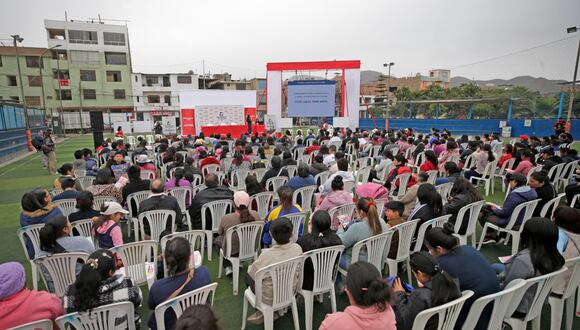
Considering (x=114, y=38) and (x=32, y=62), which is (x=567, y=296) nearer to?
(x=32, y=62)

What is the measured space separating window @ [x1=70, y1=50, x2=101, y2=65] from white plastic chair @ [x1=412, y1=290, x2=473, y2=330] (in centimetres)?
4435

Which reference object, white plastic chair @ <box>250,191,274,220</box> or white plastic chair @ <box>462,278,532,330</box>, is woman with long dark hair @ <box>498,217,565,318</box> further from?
white plastic chair @ <box>250,191,274,220</box>

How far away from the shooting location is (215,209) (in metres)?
4.31

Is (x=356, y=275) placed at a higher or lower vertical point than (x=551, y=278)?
higher

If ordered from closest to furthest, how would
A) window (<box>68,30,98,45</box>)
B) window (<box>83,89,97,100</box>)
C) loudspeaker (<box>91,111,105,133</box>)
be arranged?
1. loudspeaker (<box>91,111,105,133</box>)
2. window (<box>83,89,97,100</box>)
3. window (<box>68,30,98,45</box>)

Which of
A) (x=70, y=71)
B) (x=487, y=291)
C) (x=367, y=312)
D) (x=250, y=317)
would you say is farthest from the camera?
(x=70, y=71)

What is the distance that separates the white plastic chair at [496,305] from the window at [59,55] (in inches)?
1786

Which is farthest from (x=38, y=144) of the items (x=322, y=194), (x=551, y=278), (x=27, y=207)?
(x=551, y=278)

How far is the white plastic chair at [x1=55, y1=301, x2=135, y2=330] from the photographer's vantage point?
74.5 inches

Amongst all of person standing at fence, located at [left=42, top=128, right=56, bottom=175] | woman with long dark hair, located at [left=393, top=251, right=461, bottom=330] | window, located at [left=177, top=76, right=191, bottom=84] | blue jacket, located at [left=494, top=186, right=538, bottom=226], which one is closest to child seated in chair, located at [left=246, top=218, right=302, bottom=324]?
woman with long dark hair, located at [left=393, top=251, right=461, bottom=330]

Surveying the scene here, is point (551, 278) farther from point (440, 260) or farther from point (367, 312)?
point (367, 312)

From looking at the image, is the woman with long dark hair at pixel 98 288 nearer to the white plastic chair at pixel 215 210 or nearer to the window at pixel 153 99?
the white plastic chair at pixel 215 210

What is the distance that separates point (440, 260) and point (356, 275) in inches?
37.1

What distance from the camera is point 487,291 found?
222 cm
